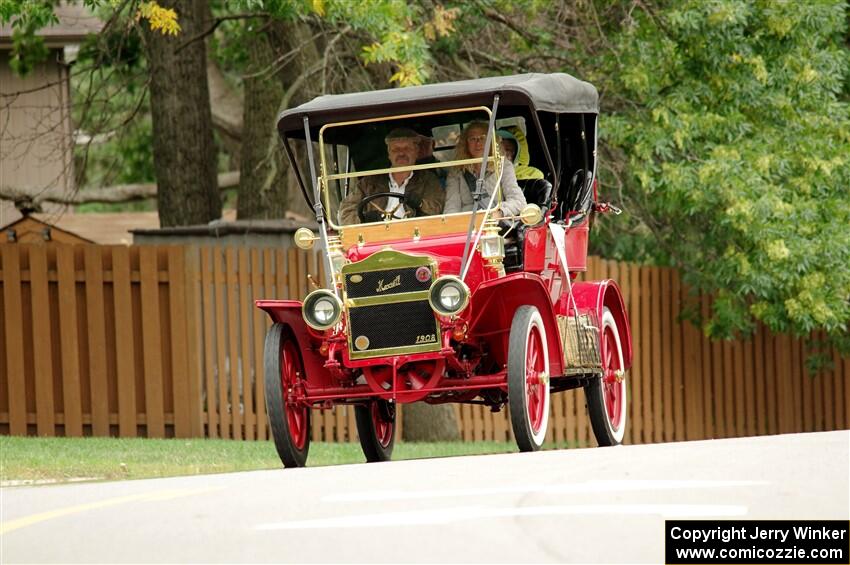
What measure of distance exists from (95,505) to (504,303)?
3.59 meters

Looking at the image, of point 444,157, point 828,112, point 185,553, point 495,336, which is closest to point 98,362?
point 444,157

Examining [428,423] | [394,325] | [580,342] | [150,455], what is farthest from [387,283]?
[428,423]

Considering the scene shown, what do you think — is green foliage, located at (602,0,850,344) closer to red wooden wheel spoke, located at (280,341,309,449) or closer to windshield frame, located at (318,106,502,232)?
windshield frame, located at (318,106,502,232)

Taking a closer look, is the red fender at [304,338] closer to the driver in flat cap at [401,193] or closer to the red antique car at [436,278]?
the red antique car at [436,278]

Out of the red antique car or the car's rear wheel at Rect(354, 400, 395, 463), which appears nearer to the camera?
the red antique car

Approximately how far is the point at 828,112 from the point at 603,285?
19.8 feet

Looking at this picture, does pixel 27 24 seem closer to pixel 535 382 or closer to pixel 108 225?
pixel 108 225

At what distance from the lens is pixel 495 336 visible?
447 inches

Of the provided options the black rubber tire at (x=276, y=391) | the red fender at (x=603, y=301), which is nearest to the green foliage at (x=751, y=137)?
the red fender at (x=603, y=301)

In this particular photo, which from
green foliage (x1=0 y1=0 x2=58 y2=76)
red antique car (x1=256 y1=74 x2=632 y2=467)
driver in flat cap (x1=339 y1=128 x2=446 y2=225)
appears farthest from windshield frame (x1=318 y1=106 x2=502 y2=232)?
green foliage (x1=0 y1=0 x2=58 y2=76)

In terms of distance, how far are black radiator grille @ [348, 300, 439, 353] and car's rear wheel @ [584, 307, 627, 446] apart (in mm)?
2488

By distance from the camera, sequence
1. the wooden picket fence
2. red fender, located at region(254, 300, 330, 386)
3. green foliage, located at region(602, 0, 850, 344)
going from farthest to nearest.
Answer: green foliage, located at region(602, 0, 850, 344) → the wooden picket fence → red fender, located at region(254, 300, 330, 386)

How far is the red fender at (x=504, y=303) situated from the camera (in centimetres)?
1084

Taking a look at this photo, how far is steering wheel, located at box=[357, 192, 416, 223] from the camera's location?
1171 cm
